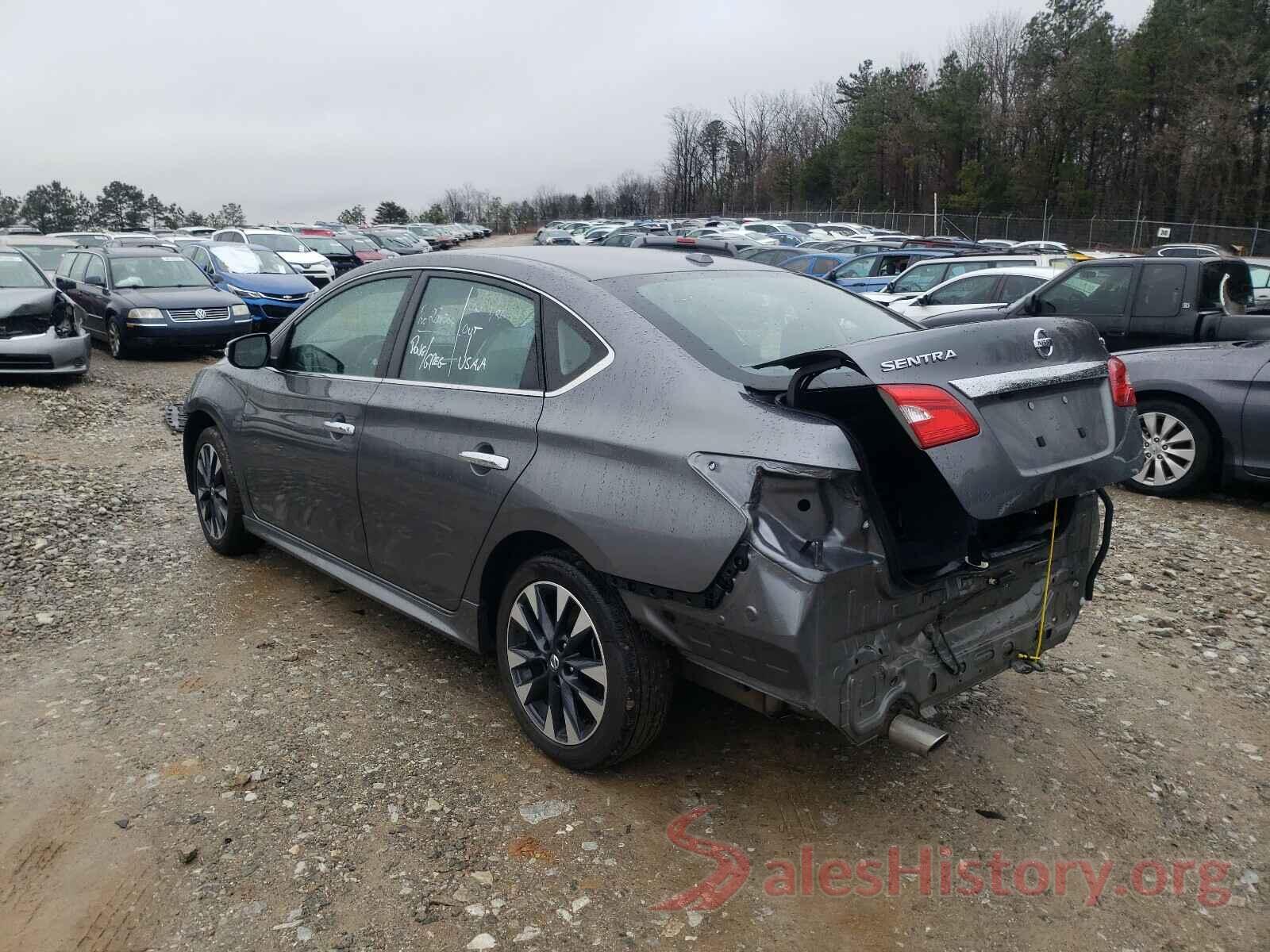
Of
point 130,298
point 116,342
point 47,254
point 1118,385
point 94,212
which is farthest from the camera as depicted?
point 94,212

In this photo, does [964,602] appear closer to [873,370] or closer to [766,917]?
[873,370]

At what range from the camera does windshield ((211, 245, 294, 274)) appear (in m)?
17.2

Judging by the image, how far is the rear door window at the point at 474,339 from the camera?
12.1ft

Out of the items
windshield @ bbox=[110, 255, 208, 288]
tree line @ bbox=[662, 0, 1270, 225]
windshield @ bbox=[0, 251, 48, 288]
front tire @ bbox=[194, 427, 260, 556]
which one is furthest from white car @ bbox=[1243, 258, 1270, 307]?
tree line @ bbox=[662, 0, 1270, 225]

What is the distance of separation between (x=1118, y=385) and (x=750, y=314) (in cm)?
125

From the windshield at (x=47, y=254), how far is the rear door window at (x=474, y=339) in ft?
58.2

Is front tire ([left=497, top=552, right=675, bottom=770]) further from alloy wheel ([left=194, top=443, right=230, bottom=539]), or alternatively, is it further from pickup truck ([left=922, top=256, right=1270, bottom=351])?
pickup truck ([left=922, top=256, right=1270, bottom=351])

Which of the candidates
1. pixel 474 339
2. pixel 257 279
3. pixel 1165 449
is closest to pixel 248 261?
pixel 257 279

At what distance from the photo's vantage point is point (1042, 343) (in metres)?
3.11

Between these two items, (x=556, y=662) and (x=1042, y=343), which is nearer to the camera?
(x=1042, y=343)

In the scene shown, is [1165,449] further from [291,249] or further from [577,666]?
[291,249]

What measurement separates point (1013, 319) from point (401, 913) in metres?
2.56

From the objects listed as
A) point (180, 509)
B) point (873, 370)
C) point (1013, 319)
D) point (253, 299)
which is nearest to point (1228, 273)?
point (1013, 319)

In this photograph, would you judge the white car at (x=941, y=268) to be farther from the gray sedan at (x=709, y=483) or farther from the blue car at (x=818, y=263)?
the gray sedan at (x=709, y=483)
